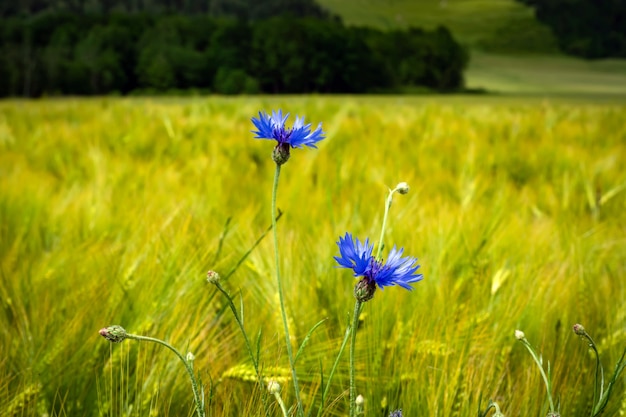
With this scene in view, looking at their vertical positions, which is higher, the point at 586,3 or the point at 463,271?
the point at 586,3

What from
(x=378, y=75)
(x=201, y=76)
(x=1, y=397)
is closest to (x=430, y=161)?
(x=1, y=397)

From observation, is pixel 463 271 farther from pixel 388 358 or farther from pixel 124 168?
pixel 124 168

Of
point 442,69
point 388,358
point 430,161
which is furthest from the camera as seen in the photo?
point 442,69

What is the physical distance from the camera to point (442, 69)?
57406 millimetres

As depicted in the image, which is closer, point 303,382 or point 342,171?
point 303,382

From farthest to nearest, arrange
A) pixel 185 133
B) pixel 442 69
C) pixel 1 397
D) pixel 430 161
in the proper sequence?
pixel 442 69
pixel 185 133
pixel 430 161
pixel 1 397

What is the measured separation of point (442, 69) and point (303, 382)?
59825 mm

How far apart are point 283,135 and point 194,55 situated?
4451 cm

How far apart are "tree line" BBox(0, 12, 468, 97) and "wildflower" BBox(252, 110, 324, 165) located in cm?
3775

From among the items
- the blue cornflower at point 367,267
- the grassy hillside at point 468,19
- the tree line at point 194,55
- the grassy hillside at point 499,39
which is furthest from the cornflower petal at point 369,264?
the grassy hillside at point 468,19

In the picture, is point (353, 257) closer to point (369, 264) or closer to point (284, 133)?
point (369, 264)

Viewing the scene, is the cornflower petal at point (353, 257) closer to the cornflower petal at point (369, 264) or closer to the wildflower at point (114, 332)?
the cornflower petal at point (369, 264)

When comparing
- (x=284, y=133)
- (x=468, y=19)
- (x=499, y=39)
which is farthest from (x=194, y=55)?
(x=468, y=19)

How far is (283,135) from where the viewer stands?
0.53m
